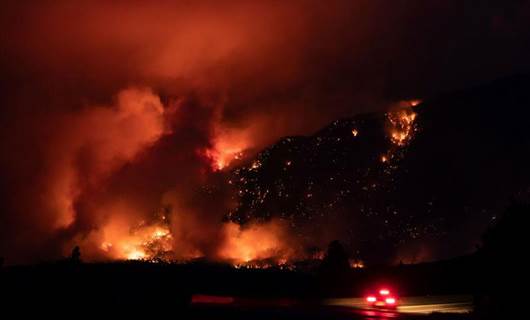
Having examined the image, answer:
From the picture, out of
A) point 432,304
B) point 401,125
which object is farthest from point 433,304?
point 401,125

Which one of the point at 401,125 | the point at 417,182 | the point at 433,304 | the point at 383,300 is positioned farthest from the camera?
the point at 401,125

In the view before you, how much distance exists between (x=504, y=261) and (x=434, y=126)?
534 feet

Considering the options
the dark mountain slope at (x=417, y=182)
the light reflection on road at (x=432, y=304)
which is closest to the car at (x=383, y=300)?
the light reflection on road at (x=432, y=304)

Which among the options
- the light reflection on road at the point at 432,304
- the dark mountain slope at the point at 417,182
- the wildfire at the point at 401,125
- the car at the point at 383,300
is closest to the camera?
the car at the point at 383,300

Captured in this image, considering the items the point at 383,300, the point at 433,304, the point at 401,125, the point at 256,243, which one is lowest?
the point at 433,304

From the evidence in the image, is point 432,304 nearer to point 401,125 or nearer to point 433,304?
point 433,304

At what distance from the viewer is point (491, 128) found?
16888 cm

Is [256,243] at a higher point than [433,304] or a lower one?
higher

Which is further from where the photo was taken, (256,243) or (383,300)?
(256,243)

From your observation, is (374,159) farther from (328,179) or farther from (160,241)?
(160,241)

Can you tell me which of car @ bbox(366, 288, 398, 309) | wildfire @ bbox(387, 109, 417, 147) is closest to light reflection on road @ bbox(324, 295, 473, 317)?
car @ bbox(366, 288, 398, 309)

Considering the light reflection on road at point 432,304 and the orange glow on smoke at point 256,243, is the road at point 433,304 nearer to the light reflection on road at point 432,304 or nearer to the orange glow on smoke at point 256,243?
the light reflection on road at point 432,304

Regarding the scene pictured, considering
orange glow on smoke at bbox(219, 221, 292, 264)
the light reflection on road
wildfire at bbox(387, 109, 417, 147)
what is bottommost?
the light reflection on road

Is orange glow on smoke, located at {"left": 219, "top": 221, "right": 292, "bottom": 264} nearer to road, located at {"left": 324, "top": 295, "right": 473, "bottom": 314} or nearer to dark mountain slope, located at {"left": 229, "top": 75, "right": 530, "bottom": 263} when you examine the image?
dark mountain slope, located at {"left": 229, "top": 75, "right": 530, "bottom": 263}
